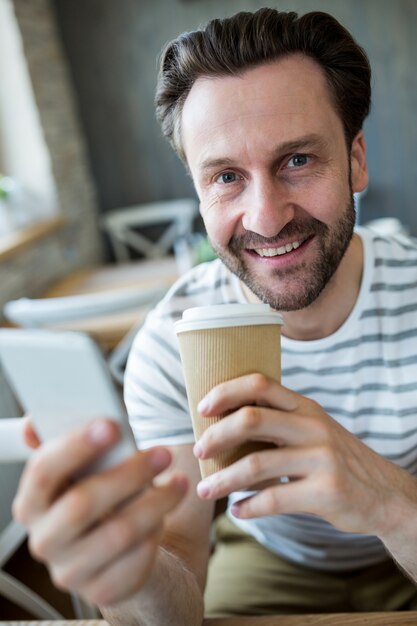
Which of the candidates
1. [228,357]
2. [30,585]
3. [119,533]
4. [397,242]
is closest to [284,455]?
[228,357]

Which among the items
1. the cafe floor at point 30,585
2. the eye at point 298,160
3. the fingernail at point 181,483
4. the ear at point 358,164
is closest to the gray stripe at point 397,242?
the ear at point 358,164

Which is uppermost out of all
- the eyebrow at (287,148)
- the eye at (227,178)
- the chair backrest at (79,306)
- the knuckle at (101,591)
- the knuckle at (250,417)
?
the eyebrow at (287,148)

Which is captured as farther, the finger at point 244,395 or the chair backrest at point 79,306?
the chair backrest at point 79,306

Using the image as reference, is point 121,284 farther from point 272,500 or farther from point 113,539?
point 113,539

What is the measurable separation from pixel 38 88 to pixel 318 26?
315 centimetres

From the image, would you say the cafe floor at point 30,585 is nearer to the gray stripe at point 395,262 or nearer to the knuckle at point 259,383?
the gray stripe at point 395,262

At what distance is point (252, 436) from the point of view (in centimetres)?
72

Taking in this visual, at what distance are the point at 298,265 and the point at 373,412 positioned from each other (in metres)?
0.33

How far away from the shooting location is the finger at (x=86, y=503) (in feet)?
1.88

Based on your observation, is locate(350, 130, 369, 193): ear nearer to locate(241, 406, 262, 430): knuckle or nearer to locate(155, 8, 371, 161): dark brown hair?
locate(155, 8, 371, 161): dark brown hair

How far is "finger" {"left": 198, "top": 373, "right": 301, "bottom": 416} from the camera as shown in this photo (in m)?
0.72

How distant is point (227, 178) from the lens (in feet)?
3.74

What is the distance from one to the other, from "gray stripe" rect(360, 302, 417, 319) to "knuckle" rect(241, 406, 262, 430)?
0.58 metres

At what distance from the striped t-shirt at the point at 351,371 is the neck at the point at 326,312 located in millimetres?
26
